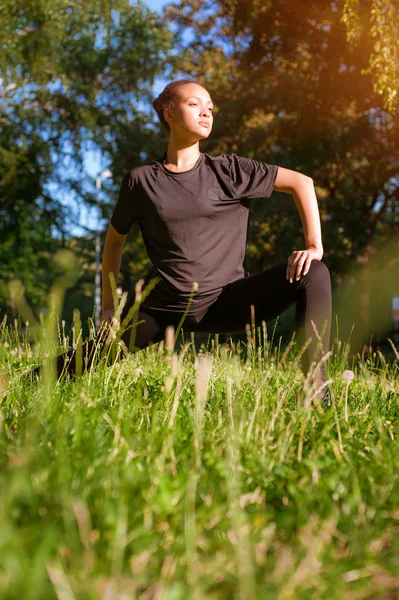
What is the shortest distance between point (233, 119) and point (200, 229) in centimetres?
1423

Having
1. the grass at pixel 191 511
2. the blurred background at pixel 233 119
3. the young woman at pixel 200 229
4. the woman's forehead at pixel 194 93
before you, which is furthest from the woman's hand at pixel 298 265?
the blurred background at pixel 233 119

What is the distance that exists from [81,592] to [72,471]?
652 millimetres

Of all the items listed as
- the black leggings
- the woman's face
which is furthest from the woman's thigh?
the woman's face

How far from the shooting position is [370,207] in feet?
58.0

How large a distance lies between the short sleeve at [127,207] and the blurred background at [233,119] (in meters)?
7.47

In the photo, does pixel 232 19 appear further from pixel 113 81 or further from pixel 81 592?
pixel 81 592

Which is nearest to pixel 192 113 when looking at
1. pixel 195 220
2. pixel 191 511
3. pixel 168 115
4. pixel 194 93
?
pixel 194 93

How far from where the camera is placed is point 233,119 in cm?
1741

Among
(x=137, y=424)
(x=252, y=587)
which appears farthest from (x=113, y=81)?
(x=252, y=587)

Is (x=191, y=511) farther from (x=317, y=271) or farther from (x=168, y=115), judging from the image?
(x=168, y=115)

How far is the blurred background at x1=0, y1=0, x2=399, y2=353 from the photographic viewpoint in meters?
14.7

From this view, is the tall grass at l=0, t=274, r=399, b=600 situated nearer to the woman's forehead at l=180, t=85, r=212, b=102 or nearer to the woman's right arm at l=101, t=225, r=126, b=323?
the woman's right arm at l=101, t=225, r=126, b=323

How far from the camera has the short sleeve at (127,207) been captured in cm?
396

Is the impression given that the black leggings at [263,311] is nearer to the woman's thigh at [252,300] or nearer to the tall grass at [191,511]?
the woman's thigh at [252,300]
